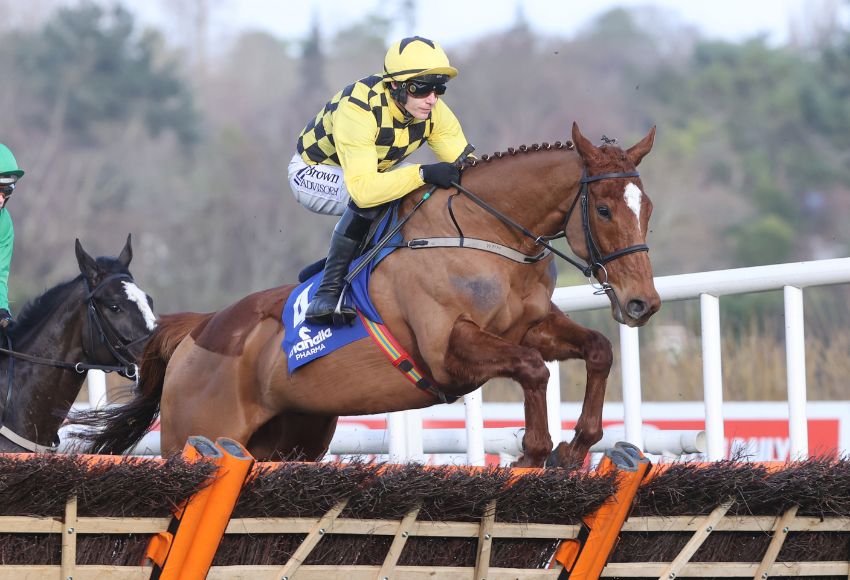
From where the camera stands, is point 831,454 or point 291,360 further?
point 291,360

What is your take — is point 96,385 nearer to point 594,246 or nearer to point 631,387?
point 631,387

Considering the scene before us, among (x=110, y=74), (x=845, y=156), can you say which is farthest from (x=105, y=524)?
(x=110, y=74)

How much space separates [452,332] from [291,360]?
75cm

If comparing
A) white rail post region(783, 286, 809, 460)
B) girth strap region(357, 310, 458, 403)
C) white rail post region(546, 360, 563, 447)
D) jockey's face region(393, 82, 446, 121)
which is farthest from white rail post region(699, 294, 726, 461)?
jockey's face region(393, 82, 446, 121)

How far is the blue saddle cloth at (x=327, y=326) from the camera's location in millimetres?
4625

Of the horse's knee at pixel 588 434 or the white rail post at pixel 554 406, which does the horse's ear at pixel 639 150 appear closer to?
the horse's knee at pixel 588 434

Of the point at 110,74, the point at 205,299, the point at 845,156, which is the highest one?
the point at 110,74

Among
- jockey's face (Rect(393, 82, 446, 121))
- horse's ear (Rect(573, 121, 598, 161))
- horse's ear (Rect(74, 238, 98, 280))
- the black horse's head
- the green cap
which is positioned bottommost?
the black horse's head

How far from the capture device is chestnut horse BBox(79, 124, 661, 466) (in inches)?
163

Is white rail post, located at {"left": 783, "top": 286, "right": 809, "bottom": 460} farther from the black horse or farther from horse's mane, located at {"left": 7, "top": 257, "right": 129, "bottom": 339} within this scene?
horse's mane, located at {"left": 7, "top": 257, "right": 129, "bottom": 339}

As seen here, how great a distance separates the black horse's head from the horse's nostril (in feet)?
8.24

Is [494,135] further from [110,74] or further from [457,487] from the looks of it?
[457,487]

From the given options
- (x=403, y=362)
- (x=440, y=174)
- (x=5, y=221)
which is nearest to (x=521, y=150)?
(x=440, y=174)

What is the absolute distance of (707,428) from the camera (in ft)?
16.2
